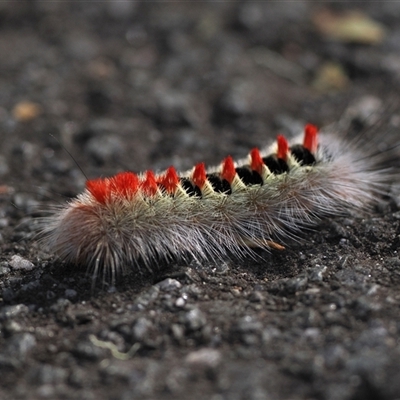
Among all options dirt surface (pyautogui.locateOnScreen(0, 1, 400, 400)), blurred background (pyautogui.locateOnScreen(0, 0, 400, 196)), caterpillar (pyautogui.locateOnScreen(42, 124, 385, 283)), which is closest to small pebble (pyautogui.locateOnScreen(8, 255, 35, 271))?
dirt surface (pyautogui.locateOnScreen(0, 1, 400, 400))

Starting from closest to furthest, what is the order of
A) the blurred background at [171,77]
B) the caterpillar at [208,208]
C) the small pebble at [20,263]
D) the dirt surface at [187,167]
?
1. the dirt surface at [187,167]
2. the caterpillar at [208,208]
3. the small pebble at [20,263]
4. the blurred background at [171,77]

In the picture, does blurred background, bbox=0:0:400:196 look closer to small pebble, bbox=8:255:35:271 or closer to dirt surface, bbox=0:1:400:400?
dirt surface, bbox=0:1:400:400

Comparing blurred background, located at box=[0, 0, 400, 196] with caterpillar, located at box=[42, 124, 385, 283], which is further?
blurred background, located at box=[0, 0, 400, 196]

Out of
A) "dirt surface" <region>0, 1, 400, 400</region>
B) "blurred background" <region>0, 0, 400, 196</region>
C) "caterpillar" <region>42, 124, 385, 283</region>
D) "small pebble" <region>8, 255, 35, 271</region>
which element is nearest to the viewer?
"dirt surface" <region>0, 1, 400, 400</region>

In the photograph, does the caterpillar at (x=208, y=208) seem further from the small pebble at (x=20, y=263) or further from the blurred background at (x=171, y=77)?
the blurred background at (x=171, y=77)

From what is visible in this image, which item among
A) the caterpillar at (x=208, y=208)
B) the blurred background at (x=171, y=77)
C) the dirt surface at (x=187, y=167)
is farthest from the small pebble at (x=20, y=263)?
the blurred background at (x=171, y=77)

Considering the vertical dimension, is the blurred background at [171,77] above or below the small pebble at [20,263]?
above
